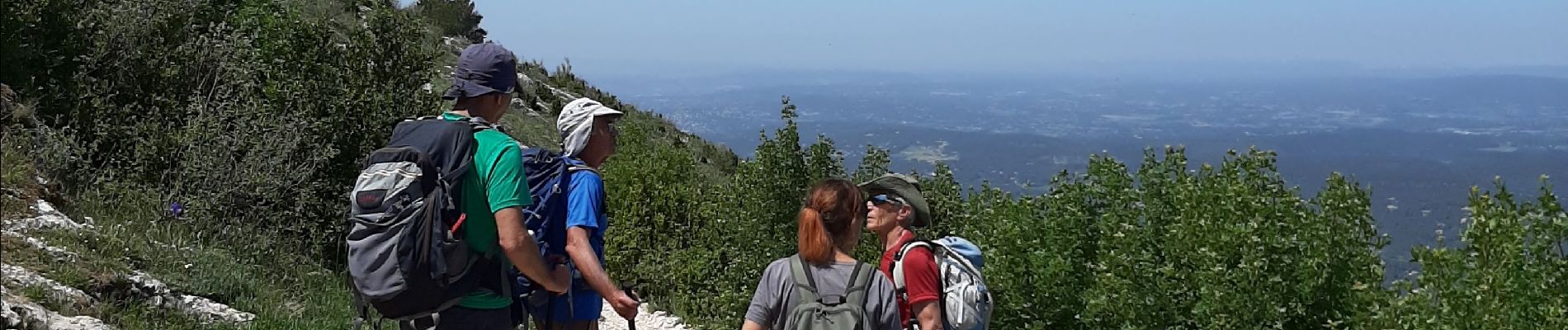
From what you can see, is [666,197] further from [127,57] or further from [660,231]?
[127,57]

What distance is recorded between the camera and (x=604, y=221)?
13.1 feet

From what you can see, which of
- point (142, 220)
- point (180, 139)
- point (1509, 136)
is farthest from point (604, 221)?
point (1509, 136)

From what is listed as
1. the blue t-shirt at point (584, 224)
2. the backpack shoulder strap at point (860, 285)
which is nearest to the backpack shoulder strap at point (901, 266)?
the backpack shoulder strap at point (860, 285)

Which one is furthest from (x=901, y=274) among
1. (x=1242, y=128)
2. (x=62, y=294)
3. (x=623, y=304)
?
(x=1242, y=128)

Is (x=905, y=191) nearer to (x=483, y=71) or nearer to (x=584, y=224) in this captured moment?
(x=584, y=224)

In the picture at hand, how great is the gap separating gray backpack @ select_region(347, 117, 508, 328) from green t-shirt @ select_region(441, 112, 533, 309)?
3 centimetres

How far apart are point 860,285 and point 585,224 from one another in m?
0.91

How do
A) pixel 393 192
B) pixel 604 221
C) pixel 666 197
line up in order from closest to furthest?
pixel 393 192
pixel 604 221
pixel 666 197

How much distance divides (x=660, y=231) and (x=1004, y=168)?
58.8 metres

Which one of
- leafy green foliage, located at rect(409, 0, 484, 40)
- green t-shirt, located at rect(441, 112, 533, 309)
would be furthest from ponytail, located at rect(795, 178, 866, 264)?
leafy green foliage, located at rect(409, 0, 484, 40)

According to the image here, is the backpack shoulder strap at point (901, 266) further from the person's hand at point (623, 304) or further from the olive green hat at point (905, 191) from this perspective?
the person's hand at point (623, 304)

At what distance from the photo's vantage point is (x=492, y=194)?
11.3ft

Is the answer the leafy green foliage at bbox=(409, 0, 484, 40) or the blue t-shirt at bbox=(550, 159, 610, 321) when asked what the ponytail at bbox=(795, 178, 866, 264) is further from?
the leafy green foliage at bbox=(409, 0, 484, 40)

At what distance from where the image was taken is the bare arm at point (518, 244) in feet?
11.3
